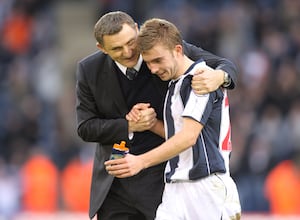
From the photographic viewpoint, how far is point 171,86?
239 inches

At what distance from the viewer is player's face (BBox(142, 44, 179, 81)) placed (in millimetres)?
5840

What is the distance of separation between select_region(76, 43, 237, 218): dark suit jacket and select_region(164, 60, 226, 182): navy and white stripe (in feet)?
1.17

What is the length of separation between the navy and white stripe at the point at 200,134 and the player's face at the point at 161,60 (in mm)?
103

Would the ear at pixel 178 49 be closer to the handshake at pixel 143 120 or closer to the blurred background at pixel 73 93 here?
the handshake at pixel 143 120

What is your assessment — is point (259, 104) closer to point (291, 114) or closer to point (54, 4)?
point (291, 114)

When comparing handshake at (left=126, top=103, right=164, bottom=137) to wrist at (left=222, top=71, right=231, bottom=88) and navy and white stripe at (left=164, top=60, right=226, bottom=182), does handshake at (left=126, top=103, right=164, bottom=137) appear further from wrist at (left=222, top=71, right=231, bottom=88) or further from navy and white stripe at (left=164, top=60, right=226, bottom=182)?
wrist at (left=222, top=71, right=231, bottom=88)

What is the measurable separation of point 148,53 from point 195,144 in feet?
1.86

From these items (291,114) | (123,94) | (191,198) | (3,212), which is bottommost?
(3,212)

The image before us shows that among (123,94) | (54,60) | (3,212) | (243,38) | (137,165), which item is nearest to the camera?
(137,165)

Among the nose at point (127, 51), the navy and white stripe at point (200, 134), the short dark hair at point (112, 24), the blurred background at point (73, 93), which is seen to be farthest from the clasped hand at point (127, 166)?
the blurred background at point (73, 93)

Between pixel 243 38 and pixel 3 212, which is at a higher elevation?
pixel 243 38

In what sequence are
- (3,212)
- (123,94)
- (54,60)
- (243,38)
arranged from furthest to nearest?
(54,60) → (243,38) → (3,212) → (123,94)

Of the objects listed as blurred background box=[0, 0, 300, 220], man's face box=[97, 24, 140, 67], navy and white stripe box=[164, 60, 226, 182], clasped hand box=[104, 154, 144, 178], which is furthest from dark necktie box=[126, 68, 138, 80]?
blurred background box=[0, 0, 300, 220]

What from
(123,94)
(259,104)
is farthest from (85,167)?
(123,94)
